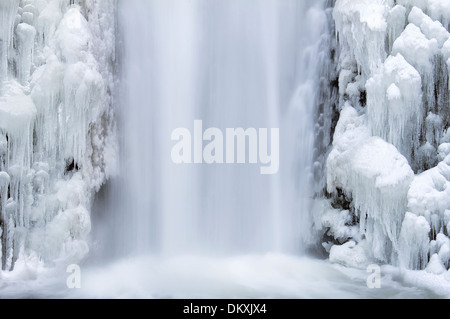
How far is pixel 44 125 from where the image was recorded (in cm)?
528

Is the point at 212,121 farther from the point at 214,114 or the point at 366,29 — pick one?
the point at 366,29

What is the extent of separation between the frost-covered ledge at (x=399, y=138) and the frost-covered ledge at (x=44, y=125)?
Answer: 9.27 ft

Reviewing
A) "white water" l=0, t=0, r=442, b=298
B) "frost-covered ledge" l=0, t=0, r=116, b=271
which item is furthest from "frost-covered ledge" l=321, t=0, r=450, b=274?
"frost-covered ledge" l=0, t=0, r=116, b=271

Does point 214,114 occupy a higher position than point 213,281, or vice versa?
point 214,114

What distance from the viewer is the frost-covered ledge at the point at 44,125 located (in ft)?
17.1

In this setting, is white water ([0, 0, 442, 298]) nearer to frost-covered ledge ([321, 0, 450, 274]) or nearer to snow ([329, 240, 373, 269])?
snow ([329, 240, 373, 269])

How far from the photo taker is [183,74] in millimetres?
6508

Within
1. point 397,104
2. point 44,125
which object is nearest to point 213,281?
point 44,125

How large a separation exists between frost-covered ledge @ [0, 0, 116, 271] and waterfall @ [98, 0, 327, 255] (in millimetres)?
854

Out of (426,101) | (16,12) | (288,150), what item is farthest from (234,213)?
(16,12)

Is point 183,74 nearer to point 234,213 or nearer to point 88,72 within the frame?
point 88,72

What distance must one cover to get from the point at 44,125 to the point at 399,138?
378cm

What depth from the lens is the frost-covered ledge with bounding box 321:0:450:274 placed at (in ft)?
15.9
